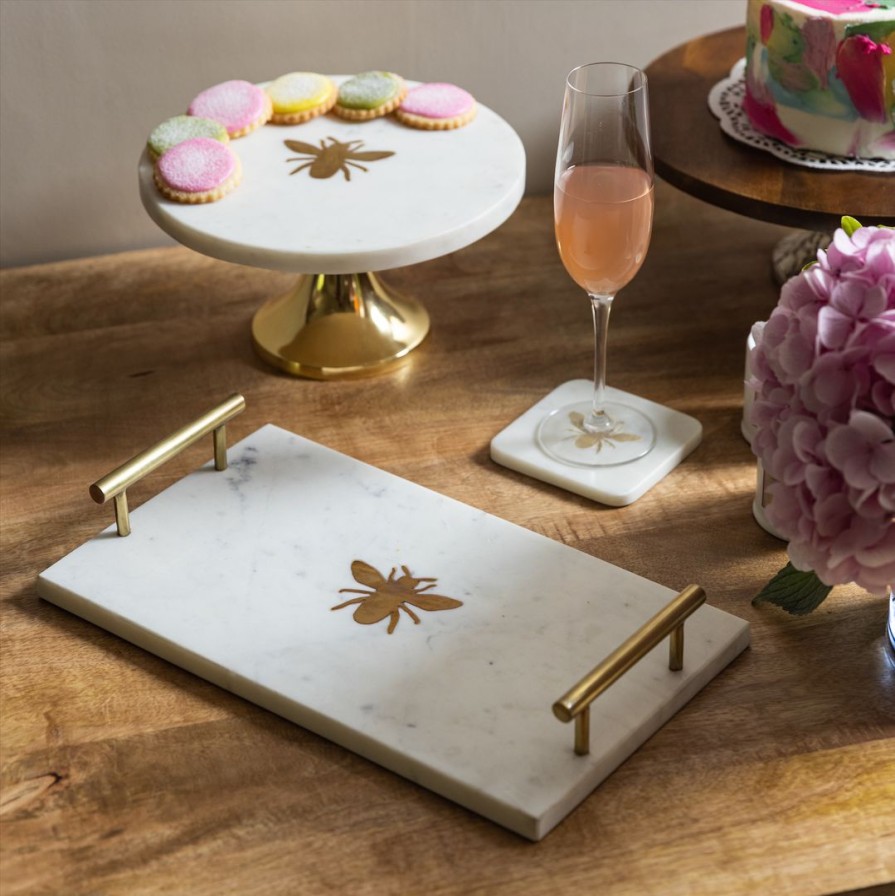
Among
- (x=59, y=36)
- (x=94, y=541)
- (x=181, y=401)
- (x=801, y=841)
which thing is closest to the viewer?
(x=801, y=841)

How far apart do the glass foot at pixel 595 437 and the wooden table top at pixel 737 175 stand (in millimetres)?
166

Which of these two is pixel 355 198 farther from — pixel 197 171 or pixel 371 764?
pixel 371 764

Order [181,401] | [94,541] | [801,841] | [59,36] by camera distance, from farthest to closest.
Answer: [59,36] < [181,401] < [94,541] < [801,841]

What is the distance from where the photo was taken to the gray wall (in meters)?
1.15

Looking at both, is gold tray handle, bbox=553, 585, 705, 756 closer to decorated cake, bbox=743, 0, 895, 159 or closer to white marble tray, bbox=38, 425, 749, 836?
white marble tray, bbox=38, 425, 749, 836

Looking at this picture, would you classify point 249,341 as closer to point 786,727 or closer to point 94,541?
point 94,541

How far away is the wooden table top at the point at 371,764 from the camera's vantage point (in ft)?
2.05

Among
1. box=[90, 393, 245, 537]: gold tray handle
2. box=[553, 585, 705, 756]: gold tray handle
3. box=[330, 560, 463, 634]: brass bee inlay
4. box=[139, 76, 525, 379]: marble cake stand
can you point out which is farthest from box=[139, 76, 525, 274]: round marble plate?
box=[553, 585, 705, 756]: gold tray handle

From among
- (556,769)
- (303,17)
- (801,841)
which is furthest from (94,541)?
(303,17)

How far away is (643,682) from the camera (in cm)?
70

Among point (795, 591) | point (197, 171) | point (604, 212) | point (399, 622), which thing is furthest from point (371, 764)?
point (197, 171)

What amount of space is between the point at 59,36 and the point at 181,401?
375 mm

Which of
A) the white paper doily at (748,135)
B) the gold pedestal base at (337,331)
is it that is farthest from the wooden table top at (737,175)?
the gold pedestal base at (337,331)

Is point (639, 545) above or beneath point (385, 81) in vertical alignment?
beneath
